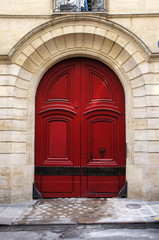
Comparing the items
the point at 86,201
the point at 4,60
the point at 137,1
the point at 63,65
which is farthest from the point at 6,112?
the point at 137,1

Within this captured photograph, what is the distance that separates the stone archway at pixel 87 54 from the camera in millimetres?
6137

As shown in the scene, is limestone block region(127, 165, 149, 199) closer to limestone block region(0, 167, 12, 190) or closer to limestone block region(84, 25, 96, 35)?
limestone block region(0, 167, 12, 190)

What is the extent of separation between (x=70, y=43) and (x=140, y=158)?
10.6 ft

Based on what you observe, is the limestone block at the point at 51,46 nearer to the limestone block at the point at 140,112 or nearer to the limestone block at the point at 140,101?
the limestone block at the point at 140,101

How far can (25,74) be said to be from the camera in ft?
20.8

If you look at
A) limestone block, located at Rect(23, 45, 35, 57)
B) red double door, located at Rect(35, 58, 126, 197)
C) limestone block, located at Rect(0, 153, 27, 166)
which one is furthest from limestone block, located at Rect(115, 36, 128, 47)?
limestone block, located at Rect(0, 153, 27, 166)

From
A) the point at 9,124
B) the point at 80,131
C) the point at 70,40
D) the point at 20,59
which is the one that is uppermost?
the point at 70,40

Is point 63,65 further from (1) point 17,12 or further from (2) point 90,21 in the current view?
(1) point 17,12

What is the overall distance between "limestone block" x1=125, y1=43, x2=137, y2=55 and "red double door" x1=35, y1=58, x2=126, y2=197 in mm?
724

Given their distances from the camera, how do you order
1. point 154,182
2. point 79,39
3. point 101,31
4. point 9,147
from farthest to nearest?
point 79,39 → point 101,31 → point 9,147 → point 154,182

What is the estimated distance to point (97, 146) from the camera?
6461 mm

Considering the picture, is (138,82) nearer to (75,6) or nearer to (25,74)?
(75,6)

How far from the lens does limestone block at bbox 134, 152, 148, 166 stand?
19.7ft

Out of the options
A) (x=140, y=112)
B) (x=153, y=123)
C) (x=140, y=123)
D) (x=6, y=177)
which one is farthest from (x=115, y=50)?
(x=6, y=177)
